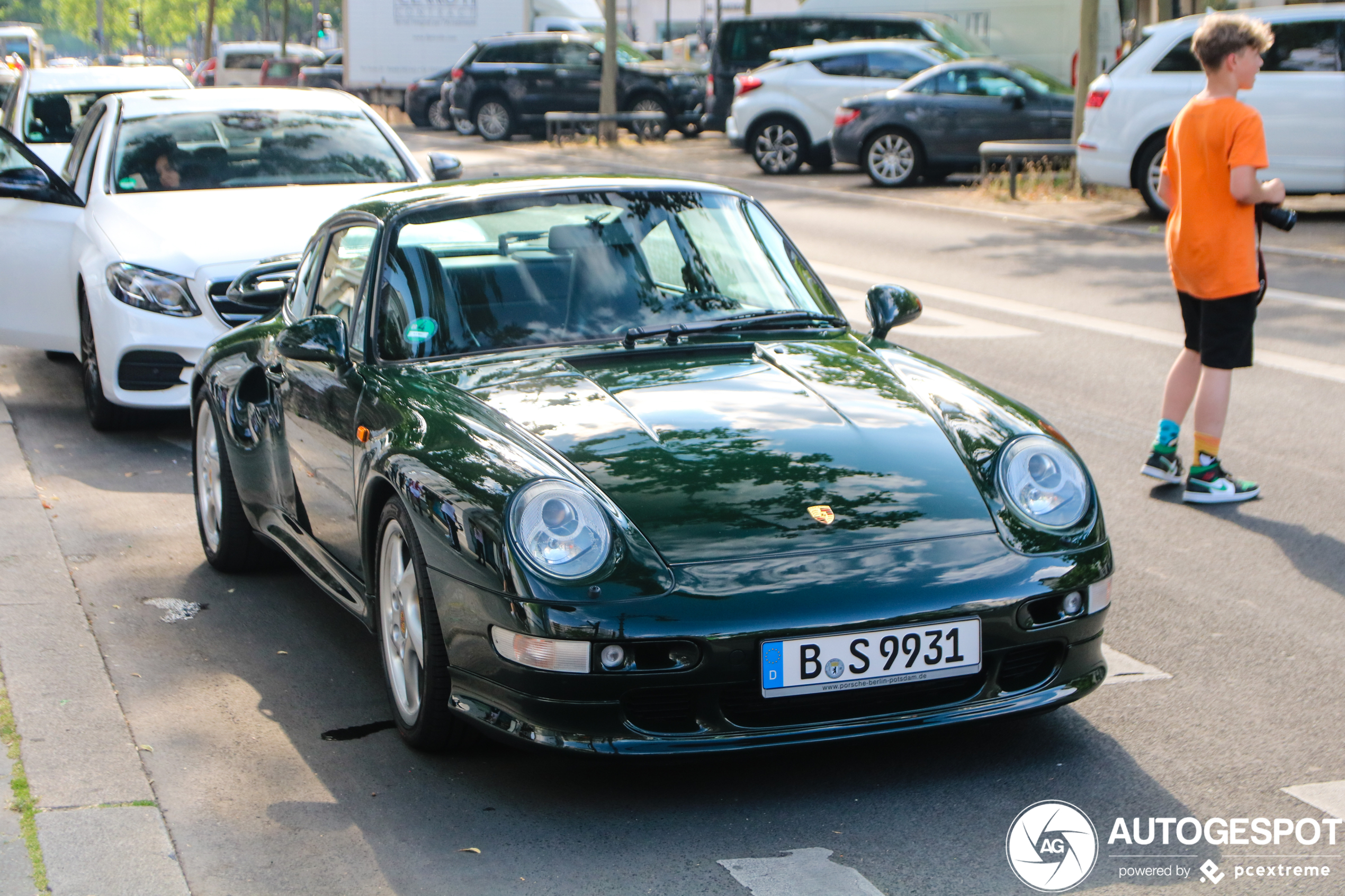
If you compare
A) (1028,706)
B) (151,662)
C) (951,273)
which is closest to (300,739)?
(151,662)

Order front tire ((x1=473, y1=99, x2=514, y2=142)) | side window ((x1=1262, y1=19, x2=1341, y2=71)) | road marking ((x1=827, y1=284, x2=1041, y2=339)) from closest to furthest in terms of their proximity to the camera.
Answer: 1. road marking ((x1=827, y1=284, x2=1041, y2=339))
2. side window ((x1=1262, y1=19, x2=1341, y2=71))
3. front tire ((x1=473, y1=99, x2=514, y2=142))

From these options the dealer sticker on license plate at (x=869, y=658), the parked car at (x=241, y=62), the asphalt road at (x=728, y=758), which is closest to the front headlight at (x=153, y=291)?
the asphalt road at (x=728, y=758)

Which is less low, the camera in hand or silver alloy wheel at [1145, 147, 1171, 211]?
the camera in hand

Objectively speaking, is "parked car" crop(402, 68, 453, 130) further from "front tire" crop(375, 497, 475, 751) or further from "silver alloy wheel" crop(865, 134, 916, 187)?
"front tire" crop(375, 497, 475, 751)

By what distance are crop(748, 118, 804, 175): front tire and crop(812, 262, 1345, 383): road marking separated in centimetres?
884

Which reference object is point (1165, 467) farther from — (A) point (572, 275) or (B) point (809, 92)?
(B) point (809, 92)

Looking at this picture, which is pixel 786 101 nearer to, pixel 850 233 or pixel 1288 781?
pixel 850 233

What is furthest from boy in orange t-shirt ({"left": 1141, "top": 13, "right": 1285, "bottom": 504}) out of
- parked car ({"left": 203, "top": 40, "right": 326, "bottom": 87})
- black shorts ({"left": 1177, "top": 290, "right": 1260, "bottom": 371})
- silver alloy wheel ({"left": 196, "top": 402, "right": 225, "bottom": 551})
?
parked car ({"left": 203, "top": 40, "right": 326, "bottom": 87})

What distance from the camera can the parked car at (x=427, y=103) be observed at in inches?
1398

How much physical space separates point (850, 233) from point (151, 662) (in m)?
11.9

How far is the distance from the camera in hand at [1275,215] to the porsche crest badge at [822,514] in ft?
10.8

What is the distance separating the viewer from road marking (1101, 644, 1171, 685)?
4.60 m

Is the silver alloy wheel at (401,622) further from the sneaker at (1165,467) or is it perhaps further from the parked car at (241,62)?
the parked car at (241,62)

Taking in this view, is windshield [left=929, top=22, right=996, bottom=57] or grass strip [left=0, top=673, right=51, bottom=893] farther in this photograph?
windshield [left=929, top=22, right=996, bottom=57]
